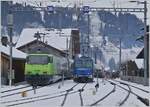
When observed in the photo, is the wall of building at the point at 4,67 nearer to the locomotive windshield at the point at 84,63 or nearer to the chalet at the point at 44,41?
the locomotive windshield at the point at 84,63

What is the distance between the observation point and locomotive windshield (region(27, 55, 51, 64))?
164 feet

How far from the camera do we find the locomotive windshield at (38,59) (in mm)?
49844

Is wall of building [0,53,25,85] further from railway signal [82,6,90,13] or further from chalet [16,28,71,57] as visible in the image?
chalet [16,28,71,57]

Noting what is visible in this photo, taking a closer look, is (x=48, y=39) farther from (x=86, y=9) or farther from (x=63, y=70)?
(x=86, y=9)

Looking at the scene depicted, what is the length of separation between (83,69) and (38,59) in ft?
39.6

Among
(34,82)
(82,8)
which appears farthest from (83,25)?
(82,8)

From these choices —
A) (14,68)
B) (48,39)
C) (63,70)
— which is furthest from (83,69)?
(48,39)

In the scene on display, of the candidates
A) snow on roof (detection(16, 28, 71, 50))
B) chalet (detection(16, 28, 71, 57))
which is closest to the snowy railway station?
chalet (detection(16, 28, 71, 57))

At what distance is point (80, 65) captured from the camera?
6184cm

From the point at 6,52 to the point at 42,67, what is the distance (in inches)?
185

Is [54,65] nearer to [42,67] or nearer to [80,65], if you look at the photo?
[42,67]

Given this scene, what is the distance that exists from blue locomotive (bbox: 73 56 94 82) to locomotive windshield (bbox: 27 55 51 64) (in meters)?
11.7

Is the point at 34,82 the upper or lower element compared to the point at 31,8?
lower

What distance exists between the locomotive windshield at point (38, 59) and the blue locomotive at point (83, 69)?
11.7 meters
